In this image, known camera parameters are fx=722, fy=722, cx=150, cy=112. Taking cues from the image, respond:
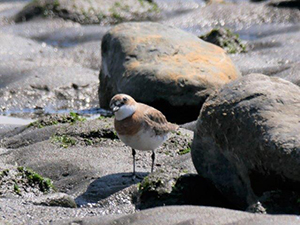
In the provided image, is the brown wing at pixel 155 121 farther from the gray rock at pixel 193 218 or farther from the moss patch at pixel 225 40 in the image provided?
the moss patch at pixel 225 40

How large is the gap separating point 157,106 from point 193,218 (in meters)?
6.06

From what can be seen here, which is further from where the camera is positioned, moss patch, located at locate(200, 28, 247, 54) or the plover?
moss patch, located at locate(200, 28, 247, 54)

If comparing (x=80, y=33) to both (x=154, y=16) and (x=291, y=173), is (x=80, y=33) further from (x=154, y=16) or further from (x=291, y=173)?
(x=291, y=173)

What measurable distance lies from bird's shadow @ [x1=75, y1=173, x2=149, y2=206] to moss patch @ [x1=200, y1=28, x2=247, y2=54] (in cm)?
778

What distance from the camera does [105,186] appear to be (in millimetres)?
7527

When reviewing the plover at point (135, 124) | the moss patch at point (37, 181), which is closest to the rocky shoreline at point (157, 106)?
the moss patch at point (37, 181)

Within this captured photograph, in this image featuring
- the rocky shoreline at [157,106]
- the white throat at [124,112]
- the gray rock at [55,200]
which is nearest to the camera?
the rocky shoreline at [157,106]

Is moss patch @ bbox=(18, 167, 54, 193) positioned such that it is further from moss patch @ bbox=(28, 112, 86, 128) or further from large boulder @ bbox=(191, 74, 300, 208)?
moss patch @ bbox=(28, 112, 86, 128)

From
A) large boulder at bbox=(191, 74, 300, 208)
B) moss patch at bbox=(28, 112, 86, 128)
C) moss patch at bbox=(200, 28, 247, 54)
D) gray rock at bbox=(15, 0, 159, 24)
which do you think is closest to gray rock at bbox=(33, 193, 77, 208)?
large boulder at bbox=(191, 74, 300, 208)

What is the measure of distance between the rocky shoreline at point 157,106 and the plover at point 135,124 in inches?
14.5

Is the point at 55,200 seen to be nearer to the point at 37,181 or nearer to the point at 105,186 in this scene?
the point at 37,181

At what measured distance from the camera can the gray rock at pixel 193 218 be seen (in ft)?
16.0

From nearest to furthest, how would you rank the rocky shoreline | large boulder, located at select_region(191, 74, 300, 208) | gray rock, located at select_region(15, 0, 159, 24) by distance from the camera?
large boulder, located at select_region(191, 74, 300, 208) → the rocky shoreline → gray rock, located at select_region(15, 0, 159, 24)

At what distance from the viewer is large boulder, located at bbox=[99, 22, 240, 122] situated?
10859 millimetres
